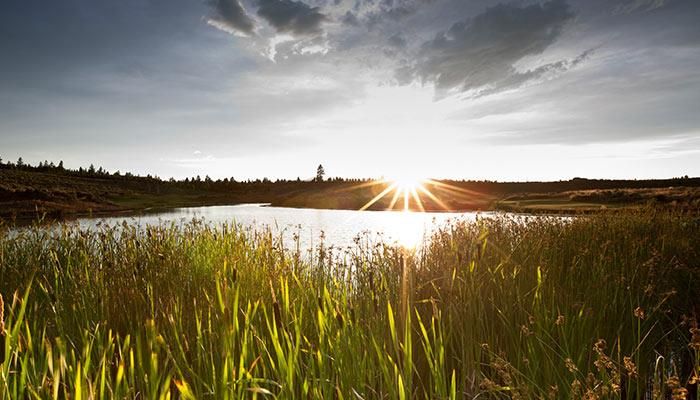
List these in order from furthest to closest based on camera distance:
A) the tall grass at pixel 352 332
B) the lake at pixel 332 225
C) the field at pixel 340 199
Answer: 1. the field at pixel 340 199
2. the lake at pixel 332 225
3. the tall grass at pixel 352 332

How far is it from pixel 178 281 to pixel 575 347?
4.85m

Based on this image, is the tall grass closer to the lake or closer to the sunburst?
the lake

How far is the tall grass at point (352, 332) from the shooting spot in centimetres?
224

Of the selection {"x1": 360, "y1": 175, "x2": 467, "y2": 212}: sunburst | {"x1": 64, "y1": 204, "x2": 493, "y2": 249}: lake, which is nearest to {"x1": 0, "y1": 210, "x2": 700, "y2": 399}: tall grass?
{"x1": 64, "y1": 204, "x2": 493, "y2": 249}: lake

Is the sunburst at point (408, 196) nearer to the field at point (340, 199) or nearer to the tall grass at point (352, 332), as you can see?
the field at point (340, 199)

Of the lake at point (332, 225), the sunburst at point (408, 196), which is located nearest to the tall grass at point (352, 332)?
the lake at point (332, 225)

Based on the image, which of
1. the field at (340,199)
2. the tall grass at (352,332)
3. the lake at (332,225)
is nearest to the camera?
the tall grass at (352,332)

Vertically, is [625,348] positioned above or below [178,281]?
below

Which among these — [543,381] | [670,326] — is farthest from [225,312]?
[670,326]

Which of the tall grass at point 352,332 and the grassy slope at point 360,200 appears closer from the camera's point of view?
the tall grass at point 352,332

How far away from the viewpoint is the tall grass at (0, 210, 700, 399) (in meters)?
2.24

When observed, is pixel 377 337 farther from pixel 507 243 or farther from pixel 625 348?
pixel 507 243

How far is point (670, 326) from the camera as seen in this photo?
19.1 feet

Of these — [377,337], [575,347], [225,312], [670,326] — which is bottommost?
[670,326]
